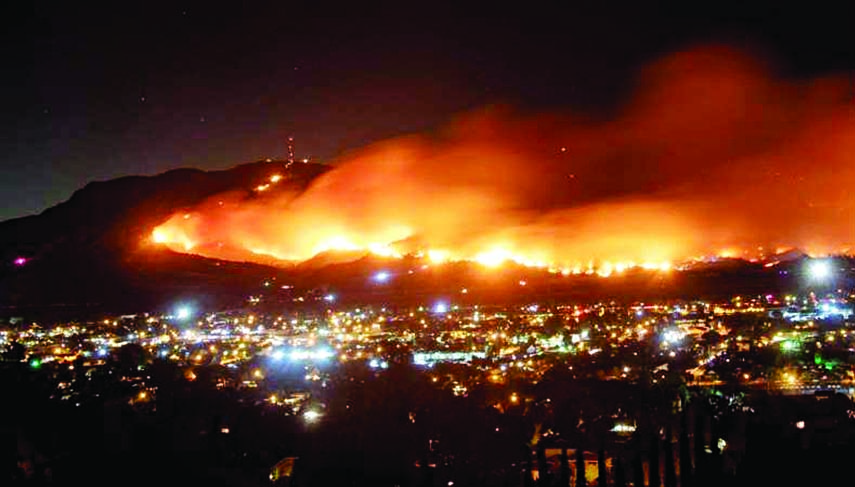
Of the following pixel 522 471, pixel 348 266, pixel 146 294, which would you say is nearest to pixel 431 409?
pixel 522 471

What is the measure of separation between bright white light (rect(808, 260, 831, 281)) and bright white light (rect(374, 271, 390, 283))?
14.1m

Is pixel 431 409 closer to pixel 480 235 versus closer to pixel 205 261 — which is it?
pixel 480 235

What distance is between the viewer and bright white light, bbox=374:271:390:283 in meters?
31.7

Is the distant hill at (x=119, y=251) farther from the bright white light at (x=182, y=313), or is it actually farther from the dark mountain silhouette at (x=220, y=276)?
the bright white light at (x=182, y=313)

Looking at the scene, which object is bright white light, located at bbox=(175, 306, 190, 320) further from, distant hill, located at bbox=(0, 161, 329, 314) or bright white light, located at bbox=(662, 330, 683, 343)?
bright white light, located at bbox=(662, 330, 683, 343)

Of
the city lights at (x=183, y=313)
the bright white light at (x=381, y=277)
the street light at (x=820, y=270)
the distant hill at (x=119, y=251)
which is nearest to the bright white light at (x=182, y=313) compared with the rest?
the city lights at (x=183, y=313)

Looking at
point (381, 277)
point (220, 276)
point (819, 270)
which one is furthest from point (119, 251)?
point (819, 270)

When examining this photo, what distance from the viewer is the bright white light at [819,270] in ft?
95.9

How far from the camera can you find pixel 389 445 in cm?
1200

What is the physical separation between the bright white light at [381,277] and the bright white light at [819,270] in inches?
554

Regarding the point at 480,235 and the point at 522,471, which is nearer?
the point at 522,471

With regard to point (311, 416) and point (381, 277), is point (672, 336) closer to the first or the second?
point (311, 416)

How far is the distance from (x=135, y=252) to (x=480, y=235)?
14300 mm

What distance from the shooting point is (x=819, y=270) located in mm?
29578
